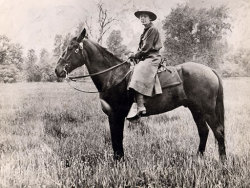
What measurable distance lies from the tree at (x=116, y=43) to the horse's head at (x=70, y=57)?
871 mm

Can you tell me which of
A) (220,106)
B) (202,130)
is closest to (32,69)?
(202,130)

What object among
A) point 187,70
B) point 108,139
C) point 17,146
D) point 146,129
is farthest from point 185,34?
point 17,146

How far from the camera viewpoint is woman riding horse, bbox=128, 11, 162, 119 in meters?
4.41

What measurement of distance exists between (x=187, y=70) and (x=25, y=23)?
299 centimetres

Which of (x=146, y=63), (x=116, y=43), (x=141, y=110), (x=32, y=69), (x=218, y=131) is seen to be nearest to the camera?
(x=141, y=110)

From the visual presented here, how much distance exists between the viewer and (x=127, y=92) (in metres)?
4.59

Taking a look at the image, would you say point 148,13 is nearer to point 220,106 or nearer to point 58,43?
point 58,43

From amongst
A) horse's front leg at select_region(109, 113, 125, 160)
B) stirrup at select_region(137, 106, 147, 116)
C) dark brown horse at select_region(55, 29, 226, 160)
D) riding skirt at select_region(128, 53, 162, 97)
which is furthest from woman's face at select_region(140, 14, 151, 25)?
horse's front leg at select_region(109, 113, 125, 160)

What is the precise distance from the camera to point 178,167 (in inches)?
157

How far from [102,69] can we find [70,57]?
52 centimetres

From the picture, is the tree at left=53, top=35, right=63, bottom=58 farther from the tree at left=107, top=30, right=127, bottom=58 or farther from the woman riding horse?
the woman riding horse

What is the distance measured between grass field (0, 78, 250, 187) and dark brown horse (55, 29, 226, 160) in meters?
0.33

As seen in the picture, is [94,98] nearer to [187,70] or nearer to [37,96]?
[37,96]

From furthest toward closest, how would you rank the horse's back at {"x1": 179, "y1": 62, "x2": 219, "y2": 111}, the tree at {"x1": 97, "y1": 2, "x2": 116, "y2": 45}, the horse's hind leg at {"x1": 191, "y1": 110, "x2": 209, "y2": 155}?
the tree at {"x1": 97, "y1": 2, "x2": 116, "y2": 45} < the horse's hind leg at {"x1": 191, "y1": 110, "x2": 209, "y2": 155} < the horse's back at {"x1": 179, "y1": 62, "x2": 219, "y2": 111}
